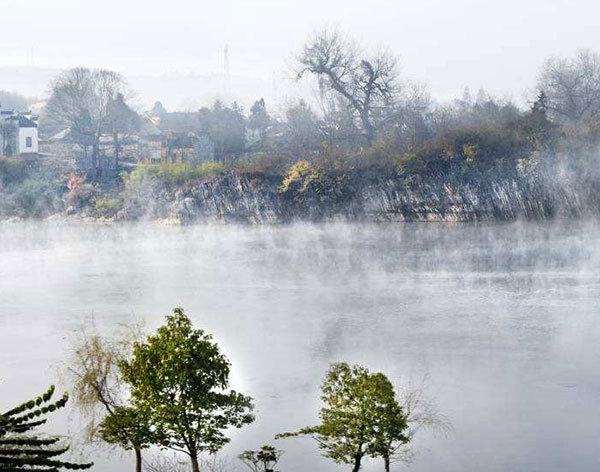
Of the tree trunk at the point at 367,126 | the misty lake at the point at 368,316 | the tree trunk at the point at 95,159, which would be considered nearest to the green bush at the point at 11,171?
the tree trunk at the point at 95,159

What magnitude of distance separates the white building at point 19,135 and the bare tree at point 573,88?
8102 centimetres

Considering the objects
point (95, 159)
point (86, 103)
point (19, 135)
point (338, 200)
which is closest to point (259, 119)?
point (86, 103)

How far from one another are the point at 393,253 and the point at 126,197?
56.0 meters

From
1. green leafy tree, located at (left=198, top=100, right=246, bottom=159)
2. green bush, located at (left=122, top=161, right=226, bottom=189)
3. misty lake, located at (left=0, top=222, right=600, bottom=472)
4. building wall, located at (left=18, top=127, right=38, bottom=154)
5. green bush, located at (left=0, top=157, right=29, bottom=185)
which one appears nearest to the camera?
misty lake, located at (left=0, top=222, right=600, bottom=472)

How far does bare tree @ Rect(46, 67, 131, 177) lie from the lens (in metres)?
157

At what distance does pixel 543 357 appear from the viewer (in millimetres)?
45812

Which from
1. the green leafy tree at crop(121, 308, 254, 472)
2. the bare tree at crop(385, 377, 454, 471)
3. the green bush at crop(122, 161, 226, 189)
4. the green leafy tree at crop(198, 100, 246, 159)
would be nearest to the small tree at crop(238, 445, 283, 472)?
the green leafy tree at crop(121, 308, 254, 472)

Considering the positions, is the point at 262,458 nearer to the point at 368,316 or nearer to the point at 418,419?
the point at 418,419

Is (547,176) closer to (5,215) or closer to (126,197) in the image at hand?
(126,197)

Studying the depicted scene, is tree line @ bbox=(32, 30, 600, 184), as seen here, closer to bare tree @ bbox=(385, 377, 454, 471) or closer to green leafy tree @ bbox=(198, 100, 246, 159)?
green leafy tree @ bbox=(198, 100, 246, 159)

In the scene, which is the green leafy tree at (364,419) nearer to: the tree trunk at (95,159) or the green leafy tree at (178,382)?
the green leafy tree at (178,382)

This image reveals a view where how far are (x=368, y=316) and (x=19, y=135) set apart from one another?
112650 millimetres

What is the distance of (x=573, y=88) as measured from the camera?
162125 mm

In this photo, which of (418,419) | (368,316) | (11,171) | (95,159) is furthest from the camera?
(95,159)
